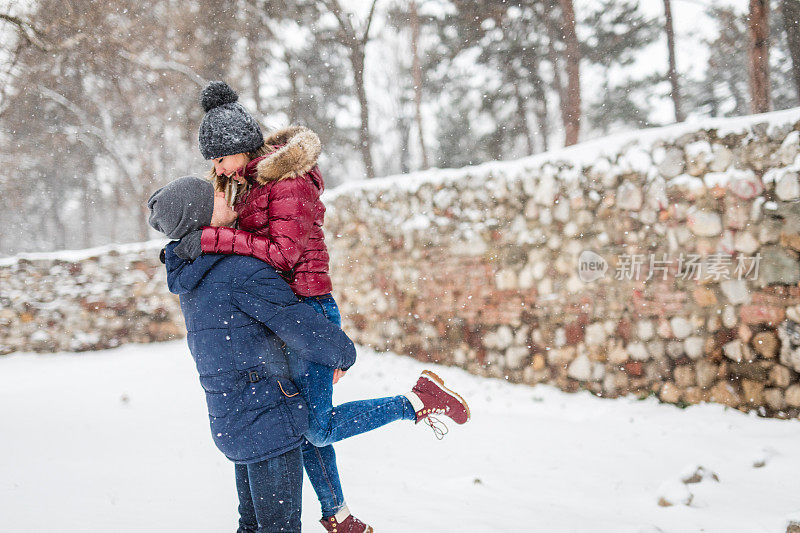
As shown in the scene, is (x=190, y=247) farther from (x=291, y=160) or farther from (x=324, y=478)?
(x=324, y=478)

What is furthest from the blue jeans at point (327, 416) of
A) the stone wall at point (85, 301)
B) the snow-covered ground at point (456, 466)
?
the stone wall at point (85, 301)

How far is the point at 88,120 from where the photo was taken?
12.4 meters

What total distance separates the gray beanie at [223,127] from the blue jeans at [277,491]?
1090 mm

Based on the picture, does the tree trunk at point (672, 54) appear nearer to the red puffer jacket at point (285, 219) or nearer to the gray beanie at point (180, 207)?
the red puffer jacket at point (285, 219)

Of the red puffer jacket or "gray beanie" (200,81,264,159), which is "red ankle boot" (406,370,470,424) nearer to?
the red puffer jacket

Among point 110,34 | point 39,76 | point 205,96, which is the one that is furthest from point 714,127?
point 39,76

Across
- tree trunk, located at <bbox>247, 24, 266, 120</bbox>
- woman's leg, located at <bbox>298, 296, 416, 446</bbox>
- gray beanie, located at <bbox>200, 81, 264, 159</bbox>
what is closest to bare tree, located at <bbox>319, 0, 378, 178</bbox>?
tree trunk, located at <bbox>247, 24, 266, 120</bbox>

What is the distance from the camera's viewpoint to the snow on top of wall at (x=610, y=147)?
3512mm

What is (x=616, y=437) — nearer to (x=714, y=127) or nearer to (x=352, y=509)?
(x=352, y=509)

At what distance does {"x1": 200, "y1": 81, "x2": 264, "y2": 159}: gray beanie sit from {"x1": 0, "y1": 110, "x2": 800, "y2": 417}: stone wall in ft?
10.6

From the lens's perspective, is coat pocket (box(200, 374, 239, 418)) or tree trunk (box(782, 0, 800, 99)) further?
tree trunk (box(782, 0, 800, 99))

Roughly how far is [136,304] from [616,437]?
577 cm

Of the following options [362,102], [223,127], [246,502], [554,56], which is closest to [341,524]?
[246,502]

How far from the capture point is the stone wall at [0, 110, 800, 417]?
137 inches
